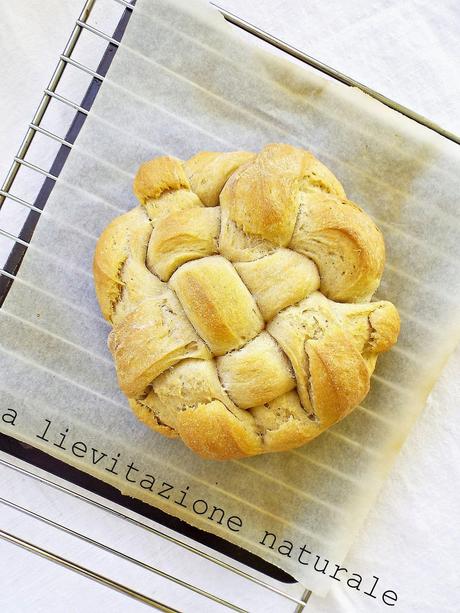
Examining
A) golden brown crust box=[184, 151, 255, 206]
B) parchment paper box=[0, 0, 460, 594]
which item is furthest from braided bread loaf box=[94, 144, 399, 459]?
parchment paper box=[0, 0, 460, 594]

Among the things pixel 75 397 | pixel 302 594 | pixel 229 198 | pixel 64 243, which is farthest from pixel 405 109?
pixel 302 594

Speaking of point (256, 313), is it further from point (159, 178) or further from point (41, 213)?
point (41, 213)

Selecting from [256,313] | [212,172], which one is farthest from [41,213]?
[256,313]

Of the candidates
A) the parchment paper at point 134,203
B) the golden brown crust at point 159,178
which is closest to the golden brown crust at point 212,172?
the golden brown crust at point 159,178

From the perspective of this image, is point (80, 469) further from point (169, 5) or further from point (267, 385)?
point (169, 5)

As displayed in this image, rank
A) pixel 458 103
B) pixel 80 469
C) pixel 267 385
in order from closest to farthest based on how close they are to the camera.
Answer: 1. pixel 267 385
2. pixel 80 469
3. pixel 458 103

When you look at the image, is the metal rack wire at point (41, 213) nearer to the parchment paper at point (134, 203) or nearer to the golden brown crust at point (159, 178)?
the parchment paper at point (134, 203)

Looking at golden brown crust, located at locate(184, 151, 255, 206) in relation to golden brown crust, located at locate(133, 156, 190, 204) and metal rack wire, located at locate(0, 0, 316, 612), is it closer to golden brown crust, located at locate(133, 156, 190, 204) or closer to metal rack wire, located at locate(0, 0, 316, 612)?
golden brown crust, located at locate(133, 156, 190, 204)

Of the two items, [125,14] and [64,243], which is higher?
[125,14]
